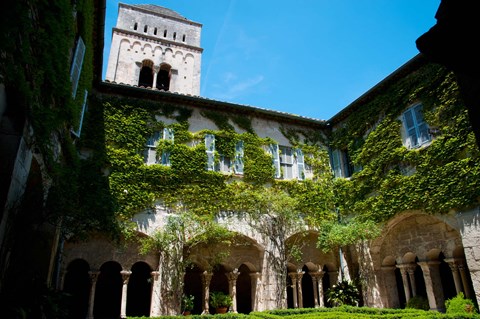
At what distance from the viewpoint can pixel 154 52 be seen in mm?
20484

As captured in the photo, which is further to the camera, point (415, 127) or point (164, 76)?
point (164, 76)

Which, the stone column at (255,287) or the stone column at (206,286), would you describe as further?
the stone column at (255,287)

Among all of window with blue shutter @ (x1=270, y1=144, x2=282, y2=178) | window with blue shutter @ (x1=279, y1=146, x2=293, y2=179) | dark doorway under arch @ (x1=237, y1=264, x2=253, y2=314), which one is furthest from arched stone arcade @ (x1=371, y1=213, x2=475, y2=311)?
dark doorway under arch @ (x1=237, y1=264, x2=253, y2=314)

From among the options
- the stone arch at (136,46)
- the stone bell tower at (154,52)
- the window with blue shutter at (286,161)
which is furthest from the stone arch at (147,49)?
the window with blue shutter at (286,161)

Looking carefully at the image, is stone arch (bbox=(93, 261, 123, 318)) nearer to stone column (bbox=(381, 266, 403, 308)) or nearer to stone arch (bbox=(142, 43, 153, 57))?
stone column (bbox=(381, 266, 403, 308))

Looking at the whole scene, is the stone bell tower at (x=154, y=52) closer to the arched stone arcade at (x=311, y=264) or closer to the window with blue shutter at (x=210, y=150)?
the window with blue shutter at (x=210, y=150)

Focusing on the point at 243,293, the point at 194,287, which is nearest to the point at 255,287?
the point at 194,287

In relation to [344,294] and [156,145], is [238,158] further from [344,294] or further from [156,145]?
[344,294]

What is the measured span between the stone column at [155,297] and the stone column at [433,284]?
7897 millimetres

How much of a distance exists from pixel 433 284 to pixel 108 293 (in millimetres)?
11383

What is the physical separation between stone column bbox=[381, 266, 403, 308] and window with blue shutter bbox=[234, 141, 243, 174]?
5923mm

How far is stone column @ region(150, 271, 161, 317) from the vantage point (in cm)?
970

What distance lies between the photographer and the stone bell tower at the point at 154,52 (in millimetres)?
19656

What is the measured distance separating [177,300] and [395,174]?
299 inches
